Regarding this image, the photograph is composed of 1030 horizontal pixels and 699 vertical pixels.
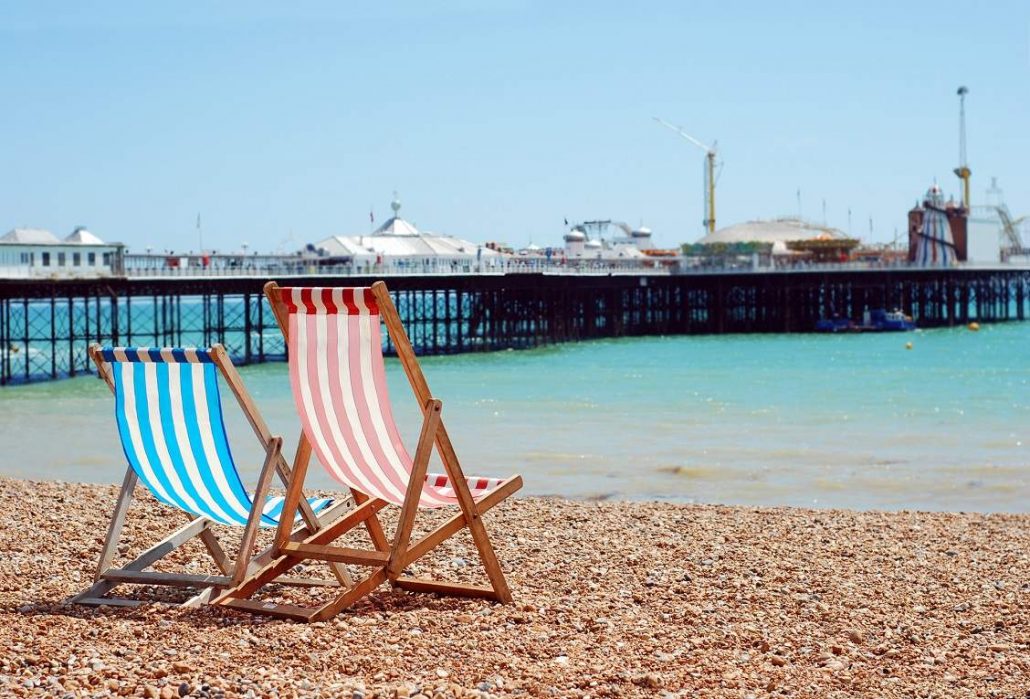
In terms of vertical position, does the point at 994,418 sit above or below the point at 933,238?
below

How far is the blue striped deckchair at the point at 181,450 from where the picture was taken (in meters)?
5.09

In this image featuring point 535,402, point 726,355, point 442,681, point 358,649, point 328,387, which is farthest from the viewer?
point 726,355

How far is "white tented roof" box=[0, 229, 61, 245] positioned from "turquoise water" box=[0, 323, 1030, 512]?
6.14 metres

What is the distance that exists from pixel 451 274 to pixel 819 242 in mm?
32269

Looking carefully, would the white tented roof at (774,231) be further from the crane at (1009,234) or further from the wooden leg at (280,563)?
the wooden leg at (280,563)

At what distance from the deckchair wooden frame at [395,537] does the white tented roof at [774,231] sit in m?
77.1

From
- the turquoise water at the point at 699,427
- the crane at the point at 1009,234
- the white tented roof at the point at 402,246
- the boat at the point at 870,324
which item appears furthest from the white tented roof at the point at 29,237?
the crane at the point at 1009,234

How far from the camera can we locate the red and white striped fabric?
194 inches

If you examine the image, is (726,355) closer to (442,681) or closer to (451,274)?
(451,274)

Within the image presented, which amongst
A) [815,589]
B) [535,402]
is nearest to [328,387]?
[815,589]

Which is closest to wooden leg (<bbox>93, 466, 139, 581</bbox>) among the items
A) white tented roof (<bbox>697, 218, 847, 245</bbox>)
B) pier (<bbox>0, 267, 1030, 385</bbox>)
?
pier (<bbox>0, 267, 1030, 385</bbox>)

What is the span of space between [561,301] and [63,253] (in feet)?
56.2

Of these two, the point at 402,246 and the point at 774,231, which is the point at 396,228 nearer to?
the point at 402,246

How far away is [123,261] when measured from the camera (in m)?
36.4
